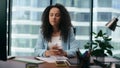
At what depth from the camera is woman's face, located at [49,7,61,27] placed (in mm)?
2841

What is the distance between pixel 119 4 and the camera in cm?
538

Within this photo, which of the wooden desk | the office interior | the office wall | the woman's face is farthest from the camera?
the office interior

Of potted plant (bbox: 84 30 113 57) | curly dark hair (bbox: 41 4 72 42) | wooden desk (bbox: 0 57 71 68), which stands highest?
curly dark hair (bbox: 41 4 72 42)

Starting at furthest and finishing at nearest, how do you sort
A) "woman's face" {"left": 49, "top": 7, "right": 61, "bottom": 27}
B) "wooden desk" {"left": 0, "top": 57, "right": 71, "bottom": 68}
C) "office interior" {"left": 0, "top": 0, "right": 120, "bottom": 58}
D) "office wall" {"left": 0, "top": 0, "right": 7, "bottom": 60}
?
"office interior" {"left": 0, "top": 0, "right": 120, "bottom": 58}
"woman's face" {"left": 49, "top": 7, "right": 61, "bottom": 27}
"wooden desk" {"left": 0, "top": 57, "right": 71, "bottom": 68}
"office wall" {"left": 0, "top": 0, "right": 7, "bottom": 60}

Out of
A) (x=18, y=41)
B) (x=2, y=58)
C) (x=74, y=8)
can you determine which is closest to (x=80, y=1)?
(x=74, y=8)

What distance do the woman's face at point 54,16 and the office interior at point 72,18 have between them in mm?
2417

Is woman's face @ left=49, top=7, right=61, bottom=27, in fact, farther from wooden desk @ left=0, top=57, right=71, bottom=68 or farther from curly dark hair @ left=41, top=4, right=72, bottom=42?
wooden desk @ left=0, top=57, right=71, bottom=68

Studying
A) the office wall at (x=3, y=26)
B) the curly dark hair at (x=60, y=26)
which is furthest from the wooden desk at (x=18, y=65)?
the curly dark hair at (x=60, y=26)

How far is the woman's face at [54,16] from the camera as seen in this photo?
284 centimetres

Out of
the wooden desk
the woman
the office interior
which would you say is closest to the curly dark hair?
the woman

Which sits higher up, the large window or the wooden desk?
the large window

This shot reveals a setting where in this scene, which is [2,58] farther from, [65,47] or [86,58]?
[65,47]

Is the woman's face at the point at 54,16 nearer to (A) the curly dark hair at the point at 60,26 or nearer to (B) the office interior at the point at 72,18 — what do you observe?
(A) the curly dark hair at the point at 60,26

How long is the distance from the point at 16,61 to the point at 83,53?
66cm
